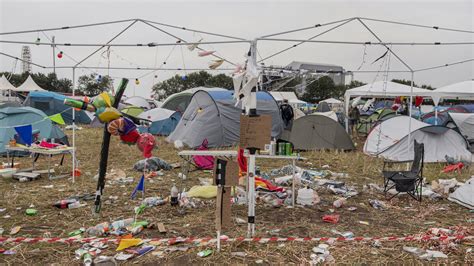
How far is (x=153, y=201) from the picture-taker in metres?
5.66

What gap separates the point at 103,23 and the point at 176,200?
2.68 meters

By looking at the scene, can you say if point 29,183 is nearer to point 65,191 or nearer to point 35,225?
point 65,191

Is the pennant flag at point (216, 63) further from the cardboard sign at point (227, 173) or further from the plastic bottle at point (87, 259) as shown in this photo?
the plastic bottle at point (87, 259)

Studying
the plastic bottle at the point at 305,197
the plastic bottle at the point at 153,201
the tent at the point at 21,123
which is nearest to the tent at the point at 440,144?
the plastic bottle at the point at 305,197

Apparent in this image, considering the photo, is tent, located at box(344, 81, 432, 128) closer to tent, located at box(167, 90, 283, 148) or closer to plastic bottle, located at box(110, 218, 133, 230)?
tent, located at box(167, 90, 283, 148)

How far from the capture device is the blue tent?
385 inches

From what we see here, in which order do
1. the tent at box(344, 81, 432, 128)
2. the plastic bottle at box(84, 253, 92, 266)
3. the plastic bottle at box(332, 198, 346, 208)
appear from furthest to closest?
the tent at box(344, 81, 432, 128), the plastic bottle at box(332, 198, 346, 208), the plastic bottle at box(84, 253, 92, 266)

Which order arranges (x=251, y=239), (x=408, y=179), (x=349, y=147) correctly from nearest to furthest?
(x=251, y=239) → (x=408, y=179) → (x=349, y=147)

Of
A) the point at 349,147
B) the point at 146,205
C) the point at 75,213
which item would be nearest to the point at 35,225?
the point at 75,213

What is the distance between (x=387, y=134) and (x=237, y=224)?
7.78 m

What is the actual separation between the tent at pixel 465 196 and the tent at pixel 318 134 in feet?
17.0

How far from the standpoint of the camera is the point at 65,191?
636 centimetres

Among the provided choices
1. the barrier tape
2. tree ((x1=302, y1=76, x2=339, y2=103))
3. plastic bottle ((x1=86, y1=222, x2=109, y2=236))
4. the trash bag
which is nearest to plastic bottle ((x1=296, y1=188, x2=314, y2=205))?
the barrier tape

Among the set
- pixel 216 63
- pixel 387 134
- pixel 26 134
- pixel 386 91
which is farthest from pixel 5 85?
pixel 216 63
